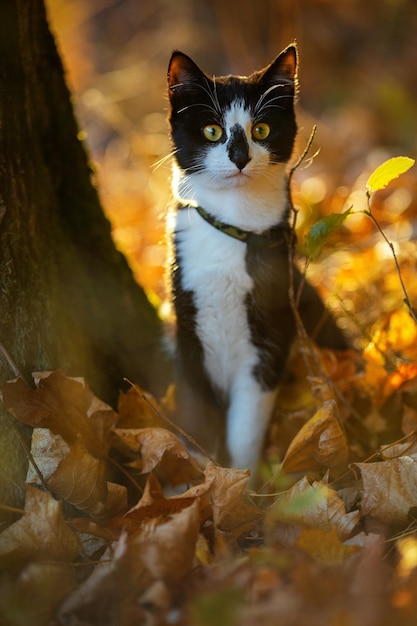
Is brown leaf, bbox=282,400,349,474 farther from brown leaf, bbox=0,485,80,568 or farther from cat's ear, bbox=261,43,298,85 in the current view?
cat's ear, bbox=261,43,298,85

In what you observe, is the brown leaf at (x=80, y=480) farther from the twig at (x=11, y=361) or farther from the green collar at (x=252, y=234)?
the green collar at (x=252, y=234)

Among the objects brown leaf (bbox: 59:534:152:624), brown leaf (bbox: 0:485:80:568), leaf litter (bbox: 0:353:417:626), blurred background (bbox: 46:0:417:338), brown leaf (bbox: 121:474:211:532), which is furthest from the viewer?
blurred background (bbox: 46:0:417:338)

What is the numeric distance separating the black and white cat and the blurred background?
3.94ft

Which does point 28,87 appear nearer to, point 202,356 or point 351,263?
point 202,356

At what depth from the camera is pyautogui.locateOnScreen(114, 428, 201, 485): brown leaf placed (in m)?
1.75

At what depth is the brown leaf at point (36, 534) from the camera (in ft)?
4.59

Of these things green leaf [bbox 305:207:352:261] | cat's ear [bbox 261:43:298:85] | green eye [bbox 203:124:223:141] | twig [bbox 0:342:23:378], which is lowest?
twig [bbox 0:342:23:378]

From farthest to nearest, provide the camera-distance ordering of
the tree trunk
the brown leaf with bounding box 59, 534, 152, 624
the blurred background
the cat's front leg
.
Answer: the blurred background < the cat's front leg < the tree trunk < the brown leaf with bounding box 59, 534, 152, 624

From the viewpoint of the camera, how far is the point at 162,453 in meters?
1.75

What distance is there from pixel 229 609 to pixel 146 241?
2.84m

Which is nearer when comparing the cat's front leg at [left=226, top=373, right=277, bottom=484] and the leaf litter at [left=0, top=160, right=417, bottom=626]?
the leaf litter at [left=0, top=160, right=417, bottom=626]

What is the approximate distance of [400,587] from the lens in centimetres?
114

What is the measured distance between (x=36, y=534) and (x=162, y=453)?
42cm

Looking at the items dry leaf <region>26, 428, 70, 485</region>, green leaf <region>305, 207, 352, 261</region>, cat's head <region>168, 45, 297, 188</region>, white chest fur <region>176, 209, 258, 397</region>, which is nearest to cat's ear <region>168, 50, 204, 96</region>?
cat's head <region>168, 45, 297, 188</region>
